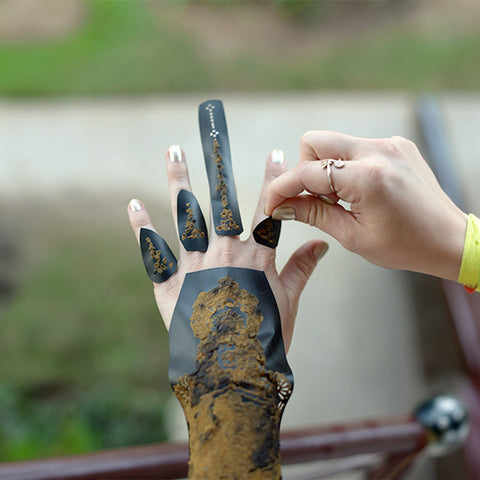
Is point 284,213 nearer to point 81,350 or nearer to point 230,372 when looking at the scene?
point 230,372

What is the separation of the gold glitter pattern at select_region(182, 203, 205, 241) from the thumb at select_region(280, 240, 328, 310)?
0.52 feet

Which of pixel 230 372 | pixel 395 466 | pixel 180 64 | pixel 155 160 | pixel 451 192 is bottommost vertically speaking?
pixel 395 466

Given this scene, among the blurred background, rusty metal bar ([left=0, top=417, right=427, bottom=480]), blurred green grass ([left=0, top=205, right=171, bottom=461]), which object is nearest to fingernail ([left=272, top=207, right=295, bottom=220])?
rusty metal bar ([left=0, top=417, right=427, bottom=480])

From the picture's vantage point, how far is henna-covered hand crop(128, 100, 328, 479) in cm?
62

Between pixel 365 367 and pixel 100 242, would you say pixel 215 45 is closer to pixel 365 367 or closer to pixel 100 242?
pixel 100 242

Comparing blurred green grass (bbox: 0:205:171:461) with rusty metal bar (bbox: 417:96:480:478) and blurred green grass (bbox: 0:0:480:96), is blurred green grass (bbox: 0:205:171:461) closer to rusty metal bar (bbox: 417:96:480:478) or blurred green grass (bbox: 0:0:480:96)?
blurred green grass (bbox: 0:0:480:96)

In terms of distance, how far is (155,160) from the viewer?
7.79 feet

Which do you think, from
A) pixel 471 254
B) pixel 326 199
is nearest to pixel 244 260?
pixel 326 199

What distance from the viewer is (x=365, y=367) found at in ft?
7.27

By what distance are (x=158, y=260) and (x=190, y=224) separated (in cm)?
8

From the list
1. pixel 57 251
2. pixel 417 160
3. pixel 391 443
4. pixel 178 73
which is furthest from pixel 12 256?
pixel 417 160

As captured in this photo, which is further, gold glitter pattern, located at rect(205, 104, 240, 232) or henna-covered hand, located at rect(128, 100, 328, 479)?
gold glitter pattern, located at rect(205, 104, 240, 232)

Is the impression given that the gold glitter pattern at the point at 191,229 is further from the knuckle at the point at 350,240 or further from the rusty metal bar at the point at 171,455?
the rusty metal bar at the point at 171,455

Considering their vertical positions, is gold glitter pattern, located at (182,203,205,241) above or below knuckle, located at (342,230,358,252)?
above
